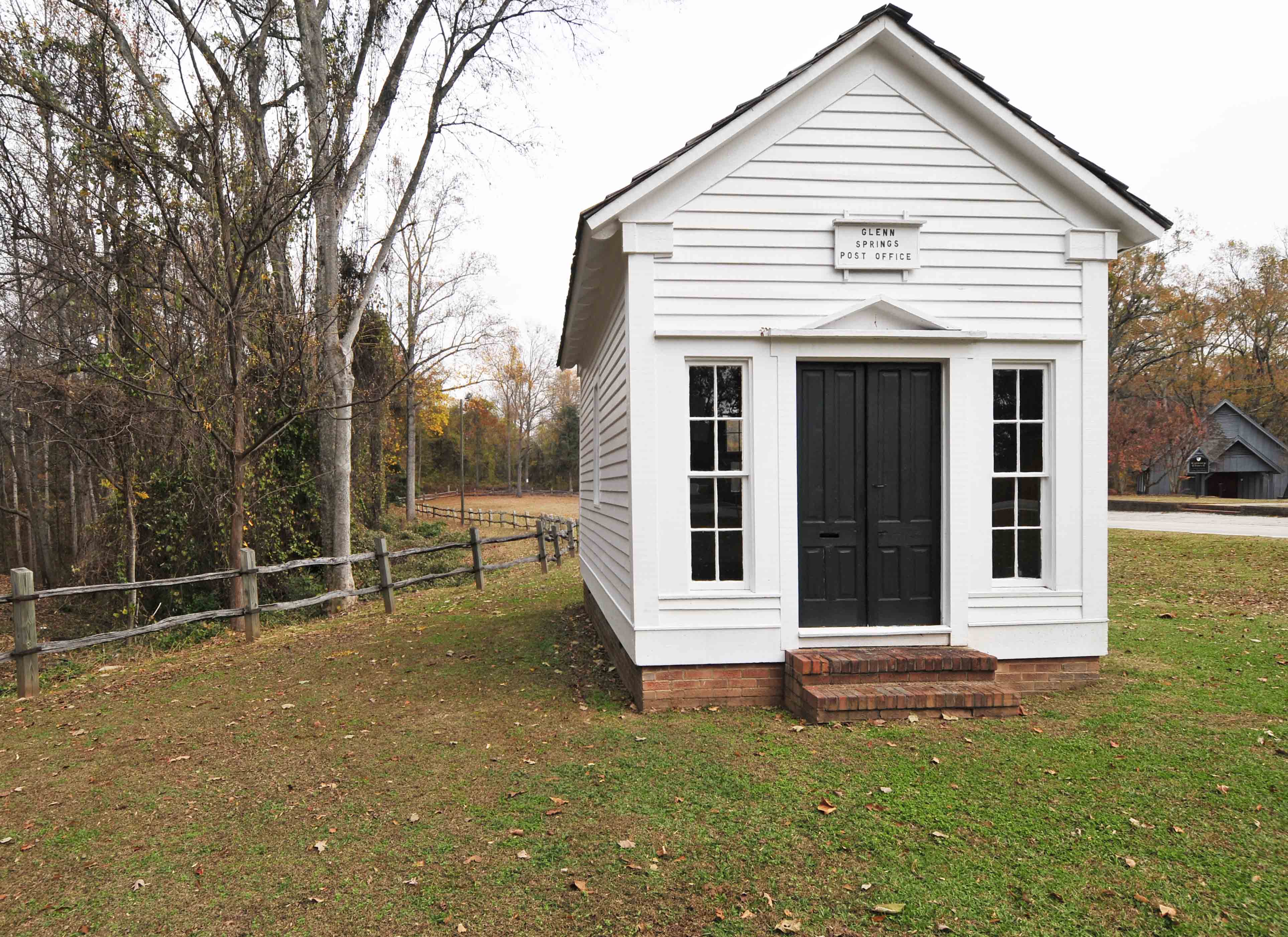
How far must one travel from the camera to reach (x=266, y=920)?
3367 mm

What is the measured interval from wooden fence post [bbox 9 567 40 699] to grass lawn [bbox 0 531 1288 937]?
242 millimetres

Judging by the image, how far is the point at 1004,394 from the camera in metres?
6.46

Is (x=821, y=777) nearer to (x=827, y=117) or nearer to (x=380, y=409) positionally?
(x=827, y=117)

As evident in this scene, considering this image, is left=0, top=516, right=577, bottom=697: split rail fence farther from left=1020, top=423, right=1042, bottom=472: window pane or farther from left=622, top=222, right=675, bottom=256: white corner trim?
left=1020, top=423, right=1042, bottom=472: window pane

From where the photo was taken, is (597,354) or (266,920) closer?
(266,920)

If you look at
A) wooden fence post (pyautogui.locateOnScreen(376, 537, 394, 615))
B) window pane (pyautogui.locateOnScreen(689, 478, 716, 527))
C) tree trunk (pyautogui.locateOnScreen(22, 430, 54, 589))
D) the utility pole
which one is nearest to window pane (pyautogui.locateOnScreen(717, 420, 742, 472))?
window pane (pyautogui.locateOnScreen(689, 478, 716, 527))

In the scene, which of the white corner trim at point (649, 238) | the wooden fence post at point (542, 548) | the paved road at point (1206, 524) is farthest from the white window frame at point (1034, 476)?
the paved road at point (1206, 524)

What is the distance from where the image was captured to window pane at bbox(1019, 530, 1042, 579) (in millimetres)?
6500

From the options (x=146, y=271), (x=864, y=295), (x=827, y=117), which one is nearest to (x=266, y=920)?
(x=864, y=295)

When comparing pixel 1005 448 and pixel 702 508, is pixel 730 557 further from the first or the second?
pixel 1005 448

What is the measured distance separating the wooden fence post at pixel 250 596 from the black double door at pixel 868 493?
284 inches

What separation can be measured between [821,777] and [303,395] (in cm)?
939

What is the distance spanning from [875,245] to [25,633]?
352 inches

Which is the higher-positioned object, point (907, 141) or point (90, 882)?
point (907, 141)
